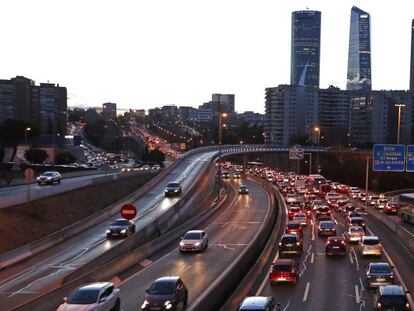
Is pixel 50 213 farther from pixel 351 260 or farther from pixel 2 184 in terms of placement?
pixel 351 260

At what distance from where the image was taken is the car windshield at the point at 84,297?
18.7 m

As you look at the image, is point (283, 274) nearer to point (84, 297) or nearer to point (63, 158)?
point (84, 297)

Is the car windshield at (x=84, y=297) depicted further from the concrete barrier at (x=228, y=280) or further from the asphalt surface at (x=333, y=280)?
the asphalt surface at (x=333, y=280)

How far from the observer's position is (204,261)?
33719 mm

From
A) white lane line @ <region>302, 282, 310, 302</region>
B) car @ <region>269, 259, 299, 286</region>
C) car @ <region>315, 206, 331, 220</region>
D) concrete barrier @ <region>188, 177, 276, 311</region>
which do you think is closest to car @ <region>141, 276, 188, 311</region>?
concrete barrier @ <region>188, 177, 276, 311</region>

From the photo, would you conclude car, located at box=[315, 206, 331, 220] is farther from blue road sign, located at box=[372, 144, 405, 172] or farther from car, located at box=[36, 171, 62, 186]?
car, located at box=[36, 171, 62, 186]

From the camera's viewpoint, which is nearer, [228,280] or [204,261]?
[228,280]

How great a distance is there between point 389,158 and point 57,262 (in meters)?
24.4

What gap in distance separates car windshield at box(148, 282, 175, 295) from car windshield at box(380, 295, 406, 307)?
661 cm

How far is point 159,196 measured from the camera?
6328 centimetres

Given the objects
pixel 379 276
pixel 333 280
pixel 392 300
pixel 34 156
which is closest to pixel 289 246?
pixel 333 280

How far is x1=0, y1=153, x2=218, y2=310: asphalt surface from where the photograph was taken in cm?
2873

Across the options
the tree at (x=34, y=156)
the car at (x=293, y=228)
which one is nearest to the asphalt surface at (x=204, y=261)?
the car at (x=293, y=228)

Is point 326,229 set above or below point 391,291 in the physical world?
below
